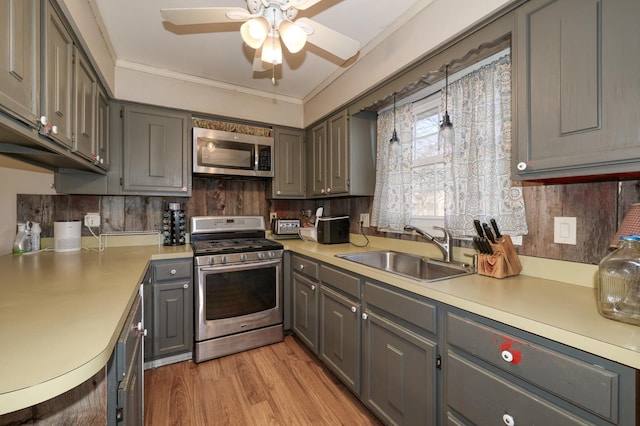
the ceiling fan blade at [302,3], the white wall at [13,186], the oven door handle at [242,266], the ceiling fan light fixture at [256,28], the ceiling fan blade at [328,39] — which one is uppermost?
the ceiling fan blade at [302,3]

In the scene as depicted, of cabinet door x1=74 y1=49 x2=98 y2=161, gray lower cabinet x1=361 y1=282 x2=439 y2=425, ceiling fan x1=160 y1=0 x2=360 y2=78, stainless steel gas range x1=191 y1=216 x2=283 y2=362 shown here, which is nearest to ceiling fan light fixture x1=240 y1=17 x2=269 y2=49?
ceiling fan x1=160 y1=0 x2=360 y2=78

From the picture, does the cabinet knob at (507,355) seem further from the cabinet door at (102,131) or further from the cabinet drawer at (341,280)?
the cabinet door at (102,131)

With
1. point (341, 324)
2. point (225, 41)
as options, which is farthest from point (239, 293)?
point (225, 41)

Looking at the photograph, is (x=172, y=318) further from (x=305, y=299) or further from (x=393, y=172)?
(x=393, y=172)

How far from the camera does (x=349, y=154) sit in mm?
2385

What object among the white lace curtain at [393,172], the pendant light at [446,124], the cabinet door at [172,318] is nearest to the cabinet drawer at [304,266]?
the white lace curtain at [393,172]

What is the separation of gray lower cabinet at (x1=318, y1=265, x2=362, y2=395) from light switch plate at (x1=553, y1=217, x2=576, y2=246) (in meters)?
1.01

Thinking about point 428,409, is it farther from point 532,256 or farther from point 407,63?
point 407,63

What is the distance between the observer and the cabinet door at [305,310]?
7.19 feet

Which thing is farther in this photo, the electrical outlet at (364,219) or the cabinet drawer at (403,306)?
the electrical outlet at (364,219)

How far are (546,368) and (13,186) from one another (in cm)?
315

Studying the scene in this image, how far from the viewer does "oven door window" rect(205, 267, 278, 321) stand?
227 centimetres

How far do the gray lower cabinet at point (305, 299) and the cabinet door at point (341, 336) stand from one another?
0.11 metres

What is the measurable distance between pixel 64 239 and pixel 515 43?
10.0 feet
